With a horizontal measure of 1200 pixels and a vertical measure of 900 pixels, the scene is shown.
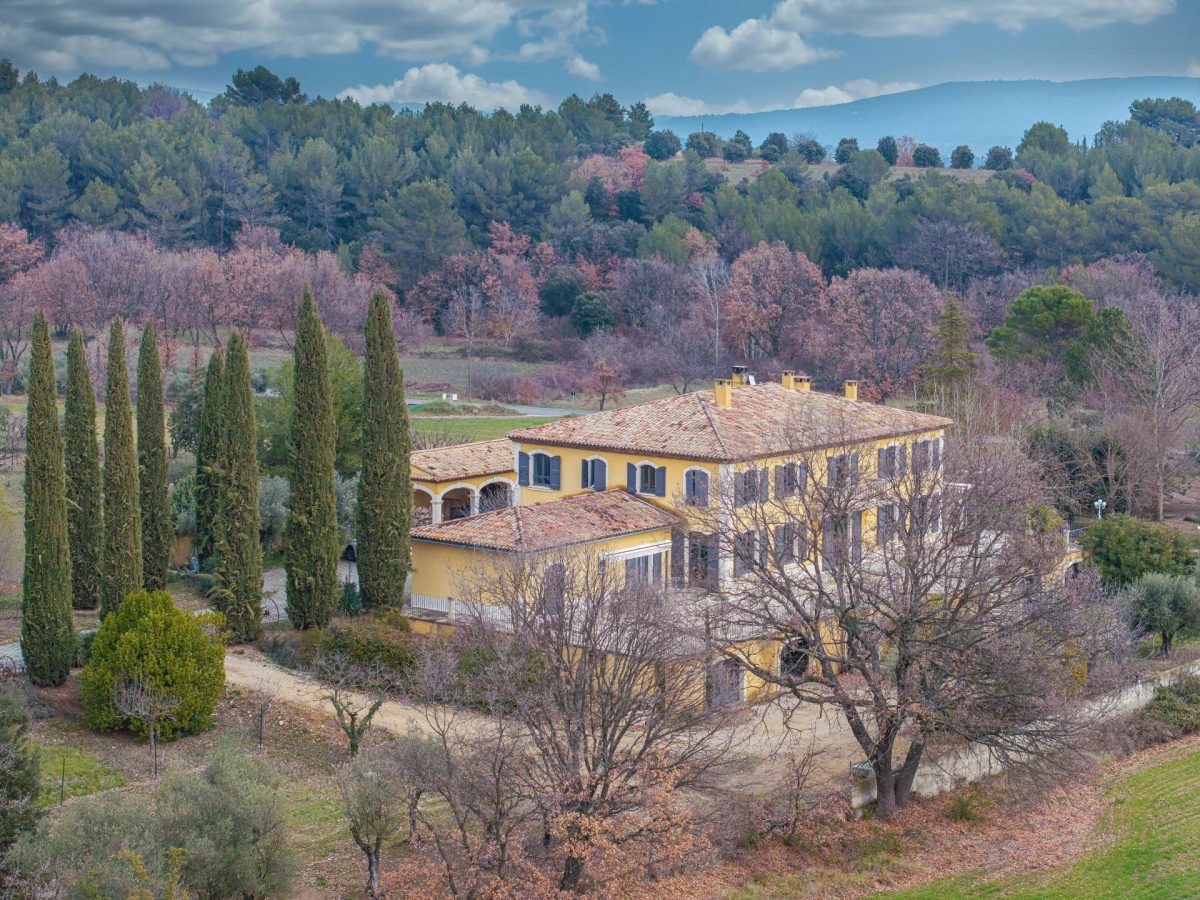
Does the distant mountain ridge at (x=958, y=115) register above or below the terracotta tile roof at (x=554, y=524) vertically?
above

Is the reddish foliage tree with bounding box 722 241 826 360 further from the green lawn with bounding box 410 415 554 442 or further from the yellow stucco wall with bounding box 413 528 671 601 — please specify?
the yellow stucco wall with bounding box 413 528 671 601

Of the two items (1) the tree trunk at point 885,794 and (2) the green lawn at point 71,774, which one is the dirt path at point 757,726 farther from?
(2) the green lawn at point 71,774

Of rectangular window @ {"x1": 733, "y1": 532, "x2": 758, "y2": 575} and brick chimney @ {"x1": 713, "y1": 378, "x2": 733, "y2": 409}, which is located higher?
brick chimney @ {"x1": 713, "y1": 378, "x2": 733, "y2": 409}

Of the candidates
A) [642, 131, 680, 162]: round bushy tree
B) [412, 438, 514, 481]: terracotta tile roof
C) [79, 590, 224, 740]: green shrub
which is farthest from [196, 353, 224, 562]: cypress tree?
[642, 131, 680, 162]: round bushy tree

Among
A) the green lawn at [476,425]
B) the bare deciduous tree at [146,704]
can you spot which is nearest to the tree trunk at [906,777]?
the bare deciduous tree at [146,704]

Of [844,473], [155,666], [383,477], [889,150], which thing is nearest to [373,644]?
[383,477]

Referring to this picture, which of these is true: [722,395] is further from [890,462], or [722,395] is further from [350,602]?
[350,602]
